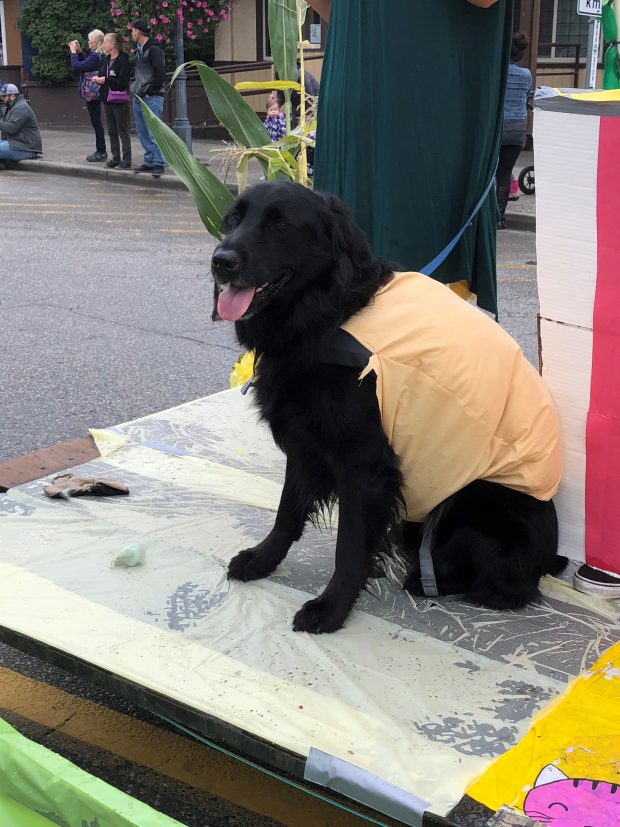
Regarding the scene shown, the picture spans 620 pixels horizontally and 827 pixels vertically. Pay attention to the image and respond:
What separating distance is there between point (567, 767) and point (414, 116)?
2.14 m

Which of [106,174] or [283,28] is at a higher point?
[283,28]

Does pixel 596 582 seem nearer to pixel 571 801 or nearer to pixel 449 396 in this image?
pixel 449 396

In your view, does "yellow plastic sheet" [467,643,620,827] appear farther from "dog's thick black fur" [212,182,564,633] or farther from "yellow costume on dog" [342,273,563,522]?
"yellow costume on dog" [342,273,563,522]

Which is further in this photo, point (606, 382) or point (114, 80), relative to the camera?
point (114, 80)

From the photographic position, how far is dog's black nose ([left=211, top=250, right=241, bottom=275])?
2.37 meters

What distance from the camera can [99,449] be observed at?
12.5 ft

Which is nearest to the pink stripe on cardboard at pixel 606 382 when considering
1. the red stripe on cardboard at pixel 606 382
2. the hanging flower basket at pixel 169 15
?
the red stripe on cardboard at pixel 606 382

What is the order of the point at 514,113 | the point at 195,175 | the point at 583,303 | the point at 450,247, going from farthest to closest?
the point at 514,113 < the point at 195,175 < the point at 450,247 < the point at 583,303

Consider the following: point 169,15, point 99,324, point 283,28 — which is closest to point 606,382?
point 283,28

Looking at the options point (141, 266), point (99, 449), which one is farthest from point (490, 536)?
point (141, 266)

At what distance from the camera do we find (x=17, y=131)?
1573cm

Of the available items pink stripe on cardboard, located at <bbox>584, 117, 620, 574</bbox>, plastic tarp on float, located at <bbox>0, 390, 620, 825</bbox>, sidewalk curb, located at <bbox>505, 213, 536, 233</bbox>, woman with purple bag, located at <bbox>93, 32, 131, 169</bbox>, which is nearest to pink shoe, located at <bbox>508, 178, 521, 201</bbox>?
sidewalk curb, located at <bbox>505, 213, 536, 233</bbox>

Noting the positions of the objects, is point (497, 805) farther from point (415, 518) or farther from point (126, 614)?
point (126, 614)

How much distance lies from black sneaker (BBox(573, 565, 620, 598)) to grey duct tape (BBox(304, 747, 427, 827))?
3.48ft
